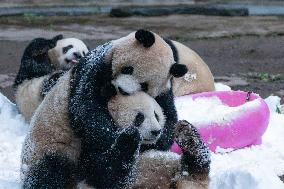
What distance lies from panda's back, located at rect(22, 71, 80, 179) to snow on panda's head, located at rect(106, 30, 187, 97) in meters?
0.35

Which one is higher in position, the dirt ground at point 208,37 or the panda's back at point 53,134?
the panda's back at point 53,134

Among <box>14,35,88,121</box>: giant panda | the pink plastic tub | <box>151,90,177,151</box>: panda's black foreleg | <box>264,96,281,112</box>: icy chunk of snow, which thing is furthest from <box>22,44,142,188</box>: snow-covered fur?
<box>264,96,281,112</box>: icy chunk of snow

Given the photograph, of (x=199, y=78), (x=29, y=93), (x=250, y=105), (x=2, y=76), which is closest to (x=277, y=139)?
(x=250, y=105)

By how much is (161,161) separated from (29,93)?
7.04ft

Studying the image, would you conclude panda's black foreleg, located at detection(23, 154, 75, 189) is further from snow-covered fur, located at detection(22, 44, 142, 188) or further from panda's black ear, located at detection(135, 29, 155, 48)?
panda's black ear, located at detection(135, 29, 155, 48)

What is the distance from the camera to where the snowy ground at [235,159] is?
3.45 m

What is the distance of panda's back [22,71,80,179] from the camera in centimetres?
304

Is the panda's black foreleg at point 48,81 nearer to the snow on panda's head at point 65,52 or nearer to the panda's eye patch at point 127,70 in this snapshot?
the snow on panda's head at point 65,52

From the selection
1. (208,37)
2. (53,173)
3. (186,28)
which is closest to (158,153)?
(53,173)

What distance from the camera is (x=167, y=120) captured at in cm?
304

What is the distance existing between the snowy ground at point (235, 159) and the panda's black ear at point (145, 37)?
0.97 meters

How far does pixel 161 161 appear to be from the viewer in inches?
117

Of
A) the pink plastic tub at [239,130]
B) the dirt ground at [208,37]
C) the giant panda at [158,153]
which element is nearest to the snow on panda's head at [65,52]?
the dirt ground at [208,37]

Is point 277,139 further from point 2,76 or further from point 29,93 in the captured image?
point 2,76
